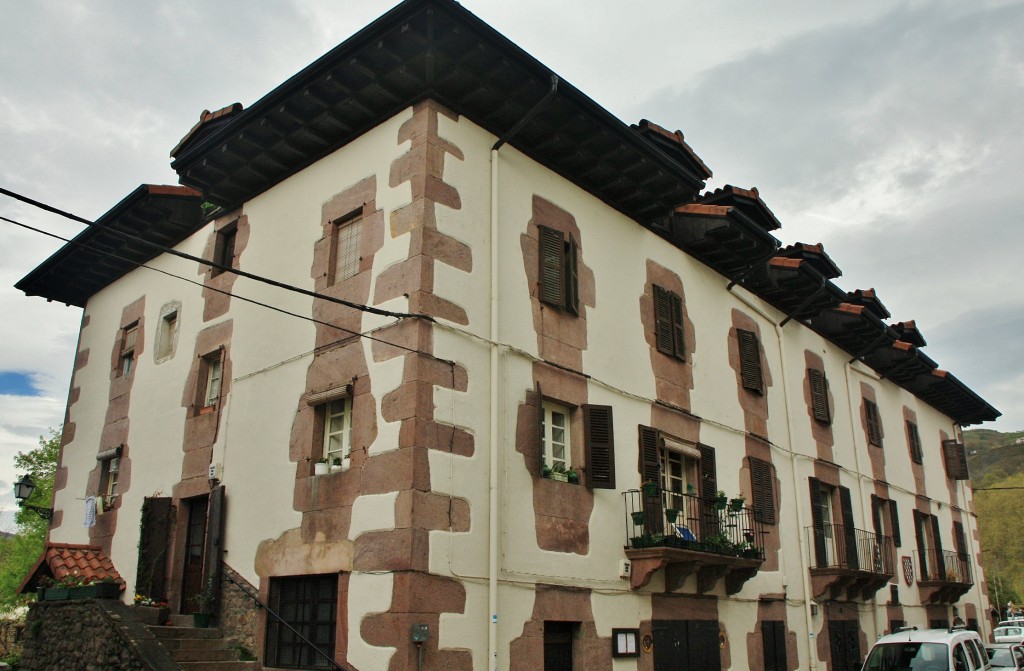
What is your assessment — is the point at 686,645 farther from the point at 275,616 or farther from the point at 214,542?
the point at 214,542

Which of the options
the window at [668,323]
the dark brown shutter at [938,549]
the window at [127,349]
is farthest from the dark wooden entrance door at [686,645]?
the dark brown shutter at [938,549]

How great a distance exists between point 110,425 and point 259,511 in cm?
635

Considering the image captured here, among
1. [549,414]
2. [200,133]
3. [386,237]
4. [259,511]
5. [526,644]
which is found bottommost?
[526,644]

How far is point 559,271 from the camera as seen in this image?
1355cm

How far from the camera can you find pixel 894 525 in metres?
22.9

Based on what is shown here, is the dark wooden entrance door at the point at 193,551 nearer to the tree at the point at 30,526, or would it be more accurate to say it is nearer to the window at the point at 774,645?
the window at the point at 774,645

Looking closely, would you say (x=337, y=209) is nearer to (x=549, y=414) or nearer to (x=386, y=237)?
(x=386, y=237)

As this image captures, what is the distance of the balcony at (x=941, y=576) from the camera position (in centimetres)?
2339

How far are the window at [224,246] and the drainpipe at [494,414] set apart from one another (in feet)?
18.1

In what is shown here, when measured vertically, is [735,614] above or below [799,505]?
below

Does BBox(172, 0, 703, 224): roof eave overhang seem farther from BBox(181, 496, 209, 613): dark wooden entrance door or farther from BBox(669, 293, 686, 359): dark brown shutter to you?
BBox(181, 496, 209, 613): dark wooden entrance door

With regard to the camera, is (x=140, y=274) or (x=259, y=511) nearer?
(x=259, y=511)

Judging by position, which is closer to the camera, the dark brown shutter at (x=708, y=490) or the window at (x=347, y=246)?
the window at (x=347, y=246)

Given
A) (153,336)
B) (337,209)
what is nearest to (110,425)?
(153,336)
